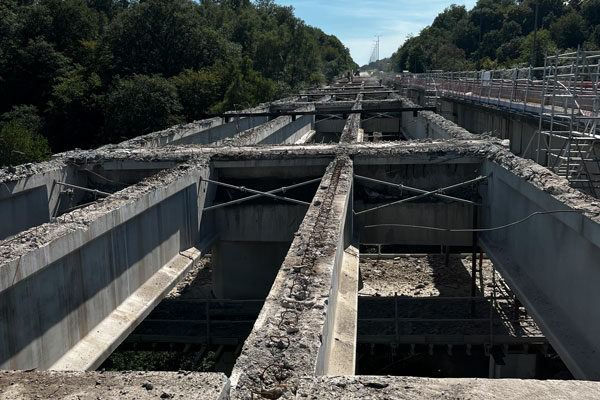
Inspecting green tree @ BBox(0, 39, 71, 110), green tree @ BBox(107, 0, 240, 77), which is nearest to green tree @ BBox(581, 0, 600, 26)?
green tree @ BBox(107, 0, 240, 77)

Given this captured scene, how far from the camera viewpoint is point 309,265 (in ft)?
23.2

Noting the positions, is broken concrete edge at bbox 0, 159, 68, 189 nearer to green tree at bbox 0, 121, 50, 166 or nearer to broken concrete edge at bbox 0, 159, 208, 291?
broken concrete edge at bbox 0, 159, 208, 291

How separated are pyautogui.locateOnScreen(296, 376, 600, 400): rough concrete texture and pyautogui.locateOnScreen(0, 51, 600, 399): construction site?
0.7 inches

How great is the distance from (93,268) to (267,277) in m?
7.44

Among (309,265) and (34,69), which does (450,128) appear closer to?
(309,265)

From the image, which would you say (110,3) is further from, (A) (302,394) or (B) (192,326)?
(A) (302,394)

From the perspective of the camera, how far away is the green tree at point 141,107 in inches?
1786

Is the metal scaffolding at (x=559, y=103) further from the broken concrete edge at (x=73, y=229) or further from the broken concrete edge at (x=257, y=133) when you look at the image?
the broken concrete edge at (x=257, y=133)

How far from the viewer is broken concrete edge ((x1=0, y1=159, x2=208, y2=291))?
23.1ft

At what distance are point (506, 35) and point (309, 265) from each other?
12019cm

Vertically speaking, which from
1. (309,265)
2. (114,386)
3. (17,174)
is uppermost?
(17,174)

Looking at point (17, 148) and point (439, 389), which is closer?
point (439, 389)

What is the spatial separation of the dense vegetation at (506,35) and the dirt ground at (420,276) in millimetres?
49759

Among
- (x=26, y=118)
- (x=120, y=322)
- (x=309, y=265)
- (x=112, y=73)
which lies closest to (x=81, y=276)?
(x=120, y=322)
